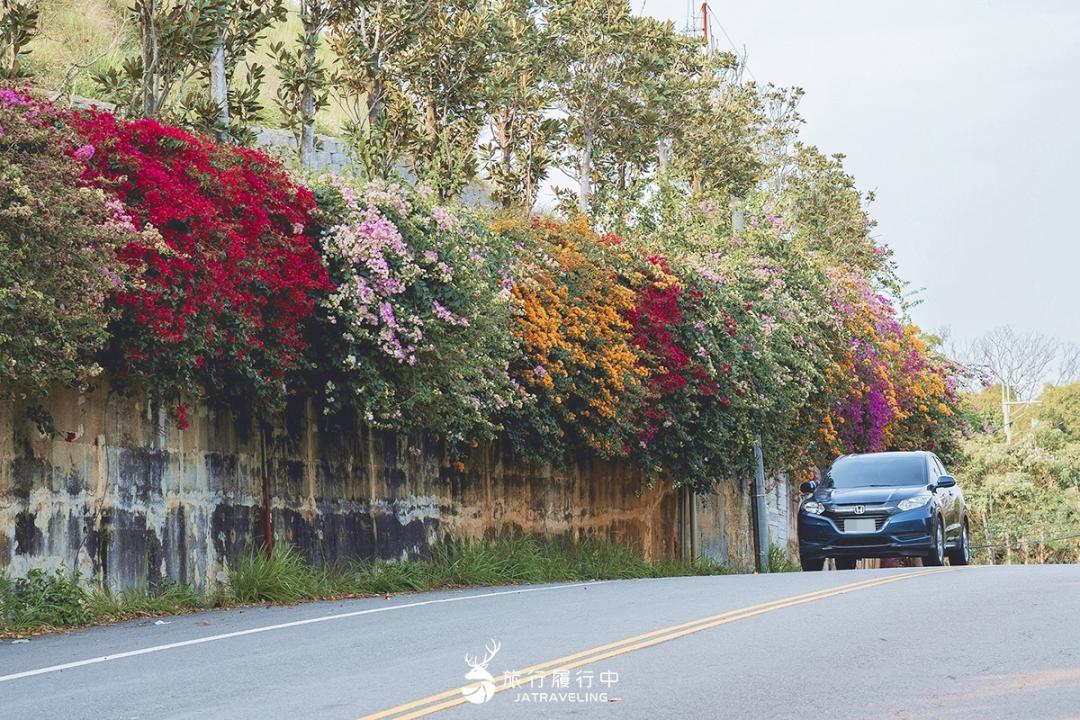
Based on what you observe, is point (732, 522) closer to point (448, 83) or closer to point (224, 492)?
point (448, 83)

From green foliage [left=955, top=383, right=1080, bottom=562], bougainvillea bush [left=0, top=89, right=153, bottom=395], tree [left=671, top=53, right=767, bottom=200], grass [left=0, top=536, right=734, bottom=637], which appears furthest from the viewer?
green foliage [left=955, top=383, right=1080, bottom=562]

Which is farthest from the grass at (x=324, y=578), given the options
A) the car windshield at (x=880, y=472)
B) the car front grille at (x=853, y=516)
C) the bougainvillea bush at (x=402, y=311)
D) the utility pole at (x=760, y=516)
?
the utility pole at (x=760, y=516)

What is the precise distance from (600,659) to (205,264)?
7.00 meters

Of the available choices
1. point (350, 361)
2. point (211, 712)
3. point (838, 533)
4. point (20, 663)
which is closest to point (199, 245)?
point (350, 361)

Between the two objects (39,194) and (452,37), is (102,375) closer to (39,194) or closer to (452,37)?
(39,194)

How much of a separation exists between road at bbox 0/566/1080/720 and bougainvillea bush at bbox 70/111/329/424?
2.64 meters

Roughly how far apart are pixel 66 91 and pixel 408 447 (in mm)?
6997

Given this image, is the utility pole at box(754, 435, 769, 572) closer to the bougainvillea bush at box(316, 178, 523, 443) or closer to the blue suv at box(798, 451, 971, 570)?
the blue suv at box(798, 451, 971, 570)

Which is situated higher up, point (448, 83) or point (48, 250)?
point (448, 83)

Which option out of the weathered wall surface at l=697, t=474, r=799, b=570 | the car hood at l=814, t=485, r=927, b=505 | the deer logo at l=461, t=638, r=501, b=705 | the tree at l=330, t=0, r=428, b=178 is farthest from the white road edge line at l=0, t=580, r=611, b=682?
the weathered wall surface at l=697, t=474, r=799, b=570

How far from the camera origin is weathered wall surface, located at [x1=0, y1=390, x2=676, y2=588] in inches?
571

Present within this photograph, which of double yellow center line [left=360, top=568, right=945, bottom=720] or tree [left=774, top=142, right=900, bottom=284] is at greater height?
tree [left=774, top=142, right=900, bottom=284]

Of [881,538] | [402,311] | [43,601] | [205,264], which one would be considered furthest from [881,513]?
[43,601]

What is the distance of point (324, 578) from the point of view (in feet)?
57.8
